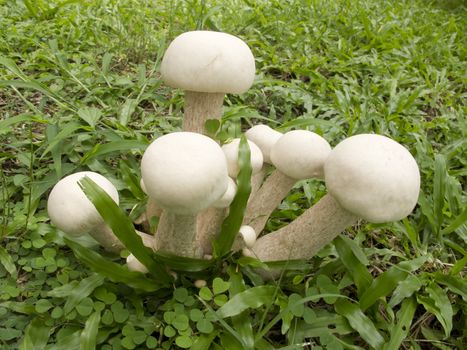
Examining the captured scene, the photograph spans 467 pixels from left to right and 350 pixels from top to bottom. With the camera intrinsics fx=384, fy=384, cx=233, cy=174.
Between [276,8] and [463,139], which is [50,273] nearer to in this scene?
[463,139]

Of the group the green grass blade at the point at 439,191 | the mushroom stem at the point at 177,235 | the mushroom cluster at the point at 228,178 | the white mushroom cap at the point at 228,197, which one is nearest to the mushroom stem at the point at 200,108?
the mushroom cluster at the point at 228,178

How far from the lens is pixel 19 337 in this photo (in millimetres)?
1422

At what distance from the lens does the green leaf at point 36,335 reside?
134cm

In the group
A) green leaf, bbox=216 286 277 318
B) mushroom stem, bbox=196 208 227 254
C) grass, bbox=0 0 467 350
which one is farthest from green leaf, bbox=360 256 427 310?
mushroom stem, bbox=196 208 227 254

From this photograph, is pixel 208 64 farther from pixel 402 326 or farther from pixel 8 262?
pixel 402 326

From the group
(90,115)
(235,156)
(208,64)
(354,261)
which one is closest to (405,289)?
(354,261)

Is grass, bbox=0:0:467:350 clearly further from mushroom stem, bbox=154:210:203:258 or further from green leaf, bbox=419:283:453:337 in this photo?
mushroom stem, bbox=154:210:203:258

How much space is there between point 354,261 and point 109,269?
1.02 m

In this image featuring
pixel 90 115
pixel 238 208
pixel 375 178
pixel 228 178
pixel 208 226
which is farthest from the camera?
pixel 90 115

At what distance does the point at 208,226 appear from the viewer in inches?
64.7

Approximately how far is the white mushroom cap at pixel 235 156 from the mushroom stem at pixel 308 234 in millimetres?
288

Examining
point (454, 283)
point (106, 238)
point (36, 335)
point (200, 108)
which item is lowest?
point (36, 335)

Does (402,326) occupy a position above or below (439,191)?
below

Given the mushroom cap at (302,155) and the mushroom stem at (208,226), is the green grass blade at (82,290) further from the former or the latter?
the mushroom cap at (302,155)
